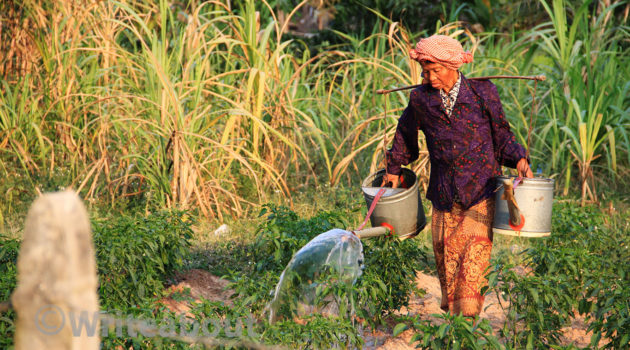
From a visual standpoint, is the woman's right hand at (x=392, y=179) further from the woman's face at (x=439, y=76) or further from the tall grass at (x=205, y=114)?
the tall grass at (x=205, y=114)

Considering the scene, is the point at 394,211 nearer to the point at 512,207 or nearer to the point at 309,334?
the point at 512,207

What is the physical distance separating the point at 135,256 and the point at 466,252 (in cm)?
161

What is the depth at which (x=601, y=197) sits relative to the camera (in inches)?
244

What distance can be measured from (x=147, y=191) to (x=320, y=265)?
2687 millimetres

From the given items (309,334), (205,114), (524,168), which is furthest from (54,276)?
(205,114)

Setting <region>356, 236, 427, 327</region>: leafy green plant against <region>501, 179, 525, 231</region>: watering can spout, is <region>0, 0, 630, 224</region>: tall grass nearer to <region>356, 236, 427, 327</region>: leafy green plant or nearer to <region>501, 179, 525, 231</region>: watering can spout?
<region>356, 236, 427, 327</region>: leafy green plant

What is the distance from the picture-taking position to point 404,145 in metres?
3.45

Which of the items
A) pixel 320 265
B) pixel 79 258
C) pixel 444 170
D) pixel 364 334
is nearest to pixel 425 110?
pixel 444 170

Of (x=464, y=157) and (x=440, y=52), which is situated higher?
(x=440, y=52)

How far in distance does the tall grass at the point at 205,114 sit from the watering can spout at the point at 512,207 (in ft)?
7.31

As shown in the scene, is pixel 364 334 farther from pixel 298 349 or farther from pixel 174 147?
pixel 174 147

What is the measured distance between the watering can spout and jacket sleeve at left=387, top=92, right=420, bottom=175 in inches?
23.7

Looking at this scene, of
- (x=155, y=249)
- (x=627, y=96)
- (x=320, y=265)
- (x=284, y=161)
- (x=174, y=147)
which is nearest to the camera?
(x=320, y=265)

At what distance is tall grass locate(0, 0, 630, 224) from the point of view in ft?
16.8
